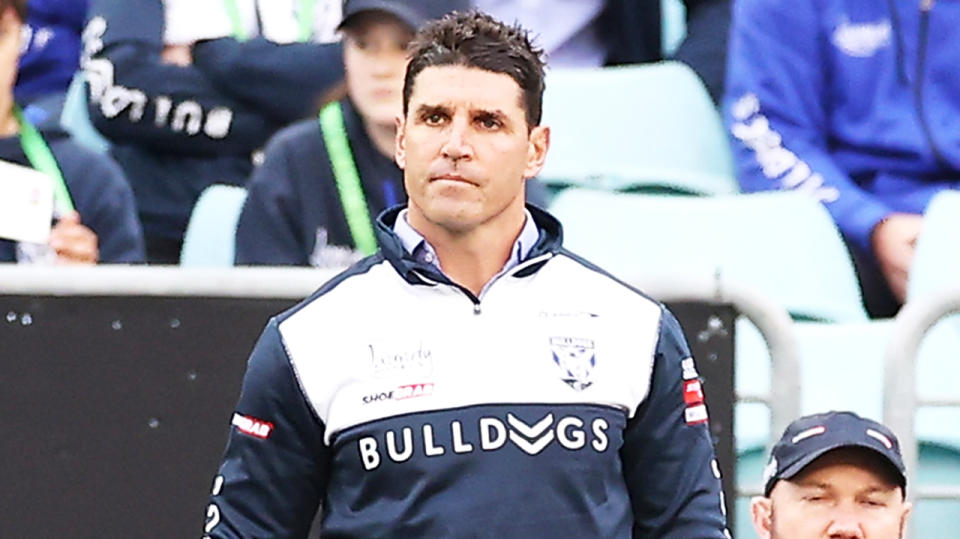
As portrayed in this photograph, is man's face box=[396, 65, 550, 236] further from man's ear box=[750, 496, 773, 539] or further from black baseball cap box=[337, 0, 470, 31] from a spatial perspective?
black baseball cap box=[337, 0, 470, 31]

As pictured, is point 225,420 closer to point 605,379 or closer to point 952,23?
point 605,379

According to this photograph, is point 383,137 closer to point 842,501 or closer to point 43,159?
point 43,159

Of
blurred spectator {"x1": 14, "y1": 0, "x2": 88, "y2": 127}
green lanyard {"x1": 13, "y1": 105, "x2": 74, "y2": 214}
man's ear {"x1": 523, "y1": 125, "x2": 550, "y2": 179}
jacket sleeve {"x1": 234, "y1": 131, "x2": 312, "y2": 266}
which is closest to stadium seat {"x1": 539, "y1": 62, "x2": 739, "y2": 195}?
jacket sleeve {"x1": 234, "y1": 131, "x2": 312, "y2": 266}

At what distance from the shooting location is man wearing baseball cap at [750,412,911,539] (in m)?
3.64

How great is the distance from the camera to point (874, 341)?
4.63 metres

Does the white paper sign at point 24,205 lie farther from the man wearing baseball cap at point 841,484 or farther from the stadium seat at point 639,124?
the man wearing baseball cap at point 841,484

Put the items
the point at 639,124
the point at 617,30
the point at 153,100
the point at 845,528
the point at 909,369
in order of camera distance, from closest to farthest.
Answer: the point at 845,528
the point at 909,369
the point at 639,124
the point at 153,100
the point at 617,30

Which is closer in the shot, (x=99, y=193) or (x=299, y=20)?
(x=99, y=193)

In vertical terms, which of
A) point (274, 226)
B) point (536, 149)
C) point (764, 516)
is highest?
point (536, 149)

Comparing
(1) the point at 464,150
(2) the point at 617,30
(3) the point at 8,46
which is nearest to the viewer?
(1) the point at 464,150

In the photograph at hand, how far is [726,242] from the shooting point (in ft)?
16.6

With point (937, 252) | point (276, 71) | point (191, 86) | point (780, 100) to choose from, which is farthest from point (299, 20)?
point (937, 252)

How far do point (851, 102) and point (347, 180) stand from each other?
1487 mm

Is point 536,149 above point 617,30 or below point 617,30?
above
